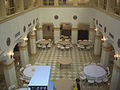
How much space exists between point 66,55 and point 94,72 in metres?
6.08

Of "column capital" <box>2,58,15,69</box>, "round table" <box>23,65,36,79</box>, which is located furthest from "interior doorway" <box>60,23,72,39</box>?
"column capital" <box>2,58,15,69</box>

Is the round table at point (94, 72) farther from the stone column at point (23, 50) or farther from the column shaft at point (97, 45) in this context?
the stone column at point (23, 50)

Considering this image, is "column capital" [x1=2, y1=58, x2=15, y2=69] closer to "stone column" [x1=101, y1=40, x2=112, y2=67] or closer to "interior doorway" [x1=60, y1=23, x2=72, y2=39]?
"stone column" [x1=101, y1=40, x2=112, y2=67]

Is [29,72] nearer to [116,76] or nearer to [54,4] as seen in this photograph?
[116,76]

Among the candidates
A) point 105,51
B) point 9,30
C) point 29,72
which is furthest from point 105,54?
point 9,30

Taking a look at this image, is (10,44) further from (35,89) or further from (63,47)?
(63,47)

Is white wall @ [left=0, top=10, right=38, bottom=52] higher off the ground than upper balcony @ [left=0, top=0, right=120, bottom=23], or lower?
lower

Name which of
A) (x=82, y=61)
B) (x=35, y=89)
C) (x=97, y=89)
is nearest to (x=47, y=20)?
(x=82, y=61)

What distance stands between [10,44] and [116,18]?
716cm

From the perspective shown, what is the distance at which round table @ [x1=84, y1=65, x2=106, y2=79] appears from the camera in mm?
11358

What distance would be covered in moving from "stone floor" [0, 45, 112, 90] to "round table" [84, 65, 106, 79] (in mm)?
837

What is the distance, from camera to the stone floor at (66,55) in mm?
11856

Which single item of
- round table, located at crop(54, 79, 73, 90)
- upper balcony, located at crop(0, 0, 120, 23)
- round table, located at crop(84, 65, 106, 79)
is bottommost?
round table, located at crop(54, 79, 73, 90)

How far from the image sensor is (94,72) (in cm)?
1182
